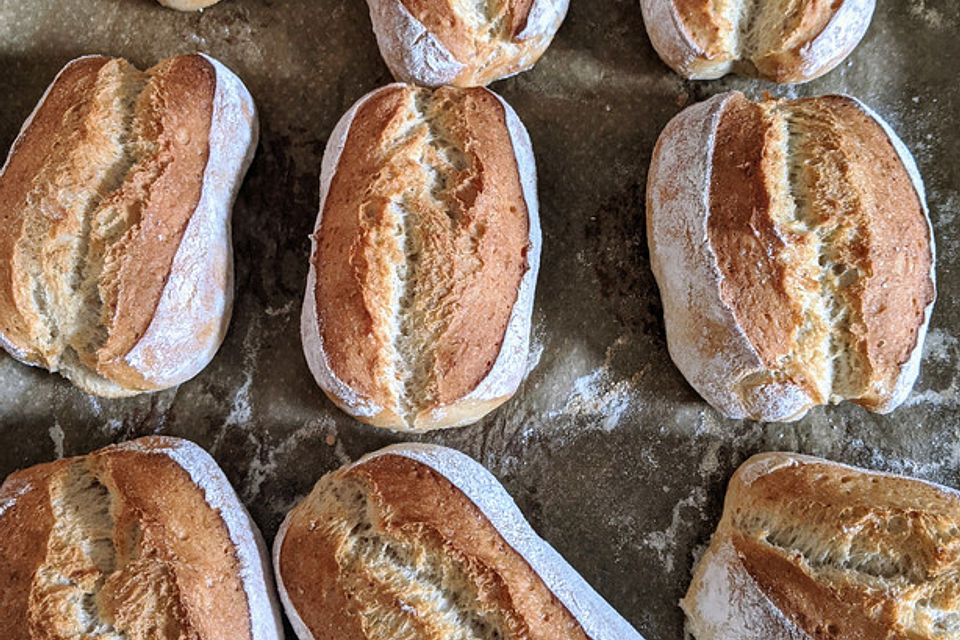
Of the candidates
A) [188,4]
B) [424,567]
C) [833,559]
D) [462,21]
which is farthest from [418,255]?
[833,559]

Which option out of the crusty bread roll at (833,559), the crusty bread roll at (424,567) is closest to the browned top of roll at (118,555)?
the crusty bread roll at (424,567)

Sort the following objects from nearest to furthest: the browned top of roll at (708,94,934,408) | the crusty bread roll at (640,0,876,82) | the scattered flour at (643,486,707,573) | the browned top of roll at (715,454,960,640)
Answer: the browned top of roll at (715,454,960,640), the browned top of roll at (708,94,934,408), the crusty bread roll at (640,0,876,82), the scattered flour at (643,486,707,573)

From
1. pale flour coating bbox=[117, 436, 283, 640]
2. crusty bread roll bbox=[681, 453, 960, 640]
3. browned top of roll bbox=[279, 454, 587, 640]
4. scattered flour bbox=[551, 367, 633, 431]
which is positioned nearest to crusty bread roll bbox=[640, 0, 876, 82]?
scattered flour bbox=[551, 367, 633, 431]

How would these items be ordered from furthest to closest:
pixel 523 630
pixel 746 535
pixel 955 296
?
1. pixel 955 296
2. pixel 746 535
3. pixel 523 630

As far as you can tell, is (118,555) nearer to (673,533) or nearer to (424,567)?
(424,567)

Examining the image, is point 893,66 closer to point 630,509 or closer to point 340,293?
point 630,509

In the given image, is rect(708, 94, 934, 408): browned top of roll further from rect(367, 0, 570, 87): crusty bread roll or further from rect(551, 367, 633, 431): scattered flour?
rect(367, 0, 570, 87): crusty bread roll

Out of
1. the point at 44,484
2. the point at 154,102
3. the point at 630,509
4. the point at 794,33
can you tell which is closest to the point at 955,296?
the point at 794,33
